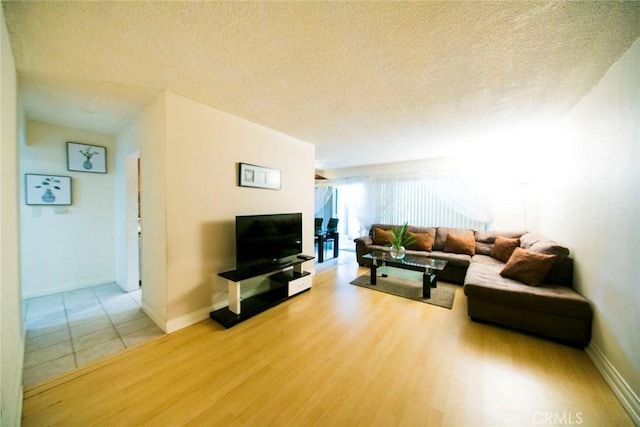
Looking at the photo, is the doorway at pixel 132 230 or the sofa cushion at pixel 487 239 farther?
the sofa cushion at pixel 487 239

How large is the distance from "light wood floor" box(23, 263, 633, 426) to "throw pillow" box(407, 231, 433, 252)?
202cm

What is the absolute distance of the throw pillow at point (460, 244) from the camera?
393cm

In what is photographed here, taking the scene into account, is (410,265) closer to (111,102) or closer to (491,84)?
(491,84)

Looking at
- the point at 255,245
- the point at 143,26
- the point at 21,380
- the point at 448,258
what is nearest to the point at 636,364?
the point at 448,258

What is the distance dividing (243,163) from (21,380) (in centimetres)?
247

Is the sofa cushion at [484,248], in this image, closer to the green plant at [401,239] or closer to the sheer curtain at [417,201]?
the sheer curtain at [417,201]

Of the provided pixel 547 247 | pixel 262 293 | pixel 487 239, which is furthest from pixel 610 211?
pixel 262 293

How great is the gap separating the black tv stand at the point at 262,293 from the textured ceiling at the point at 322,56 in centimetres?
189

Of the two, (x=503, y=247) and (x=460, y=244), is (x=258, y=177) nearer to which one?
(x=460, y=244)

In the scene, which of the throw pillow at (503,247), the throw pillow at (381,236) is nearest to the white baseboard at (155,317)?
the throw pillow at (381,236)

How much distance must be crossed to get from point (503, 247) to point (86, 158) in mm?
6528

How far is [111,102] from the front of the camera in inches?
91.2

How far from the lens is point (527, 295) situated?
219cm

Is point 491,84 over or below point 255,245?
over
